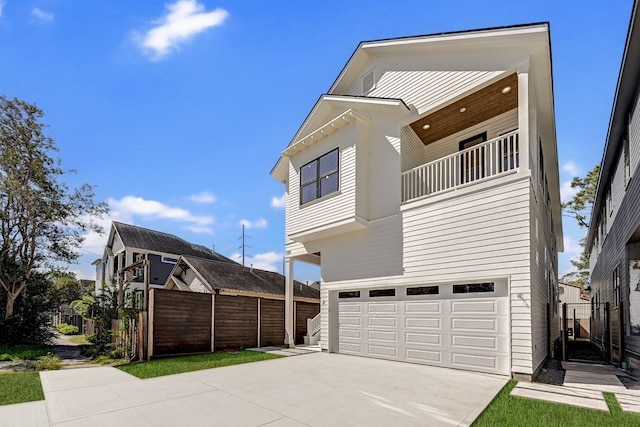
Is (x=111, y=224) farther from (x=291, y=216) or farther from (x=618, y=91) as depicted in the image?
(x=618, y=91)

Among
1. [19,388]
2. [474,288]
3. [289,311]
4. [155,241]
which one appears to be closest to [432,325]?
[474,288]

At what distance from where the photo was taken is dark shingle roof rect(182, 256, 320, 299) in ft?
42.8

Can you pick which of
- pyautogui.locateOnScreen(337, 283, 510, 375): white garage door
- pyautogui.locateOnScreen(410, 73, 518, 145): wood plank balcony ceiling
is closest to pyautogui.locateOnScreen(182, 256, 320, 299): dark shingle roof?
pyautogui.locateOnScreen(337, 283, 510, 375): white garage door

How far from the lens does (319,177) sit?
1197cm

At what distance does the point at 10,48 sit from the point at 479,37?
1288 cm

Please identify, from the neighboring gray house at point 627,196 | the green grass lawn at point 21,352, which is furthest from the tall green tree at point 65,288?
the neighboring gray house at point 627,196

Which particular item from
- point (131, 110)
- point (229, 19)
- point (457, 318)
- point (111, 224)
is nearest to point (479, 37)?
point (229, 19)

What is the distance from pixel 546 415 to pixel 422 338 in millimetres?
4188

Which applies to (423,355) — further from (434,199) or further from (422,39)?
(422,39)

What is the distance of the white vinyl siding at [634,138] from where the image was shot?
25.8 feet

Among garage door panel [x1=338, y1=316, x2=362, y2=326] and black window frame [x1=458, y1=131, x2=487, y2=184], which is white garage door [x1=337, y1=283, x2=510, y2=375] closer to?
garage door panel [x1=338, y1=316, x2=362, y2=326]

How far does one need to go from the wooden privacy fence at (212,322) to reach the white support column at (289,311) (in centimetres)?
46

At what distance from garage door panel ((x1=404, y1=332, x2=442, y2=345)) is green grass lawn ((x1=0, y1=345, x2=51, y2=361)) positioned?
38.7ft

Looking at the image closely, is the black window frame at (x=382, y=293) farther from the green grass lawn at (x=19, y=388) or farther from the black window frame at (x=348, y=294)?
the green grass lawn at (x=19, y=388)
